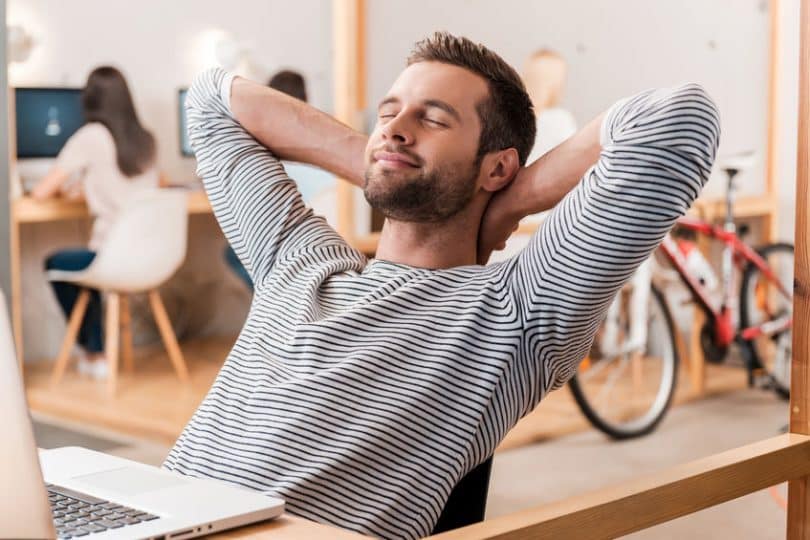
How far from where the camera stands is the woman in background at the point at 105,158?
3.91 m

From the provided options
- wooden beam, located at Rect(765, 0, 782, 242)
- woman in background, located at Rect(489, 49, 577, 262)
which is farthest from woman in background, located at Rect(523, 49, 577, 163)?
wooden beam, located at Rect(765, 0, 782, 242)

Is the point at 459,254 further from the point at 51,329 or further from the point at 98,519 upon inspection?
the point at 51,329

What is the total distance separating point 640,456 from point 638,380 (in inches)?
21.7

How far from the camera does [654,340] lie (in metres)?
4.01

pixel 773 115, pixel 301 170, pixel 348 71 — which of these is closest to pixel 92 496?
pixel 301 170

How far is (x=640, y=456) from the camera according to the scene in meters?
3.55

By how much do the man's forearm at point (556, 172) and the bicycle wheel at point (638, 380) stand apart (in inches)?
94.9

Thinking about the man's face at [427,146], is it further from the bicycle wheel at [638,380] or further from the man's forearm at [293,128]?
the bicycle wheel at [638,380]

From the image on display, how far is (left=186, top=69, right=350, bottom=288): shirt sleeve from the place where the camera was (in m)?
1.46

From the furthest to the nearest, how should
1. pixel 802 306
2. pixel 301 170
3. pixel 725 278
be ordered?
pixel 725 278
pixel 301 170
pixel 802 306

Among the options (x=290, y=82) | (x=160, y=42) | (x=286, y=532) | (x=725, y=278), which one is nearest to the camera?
(x=286, y=532)

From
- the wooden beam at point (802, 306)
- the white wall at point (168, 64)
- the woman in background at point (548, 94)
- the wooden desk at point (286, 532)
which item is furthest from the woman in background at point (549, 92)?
the wooden desk at point (286, 532)

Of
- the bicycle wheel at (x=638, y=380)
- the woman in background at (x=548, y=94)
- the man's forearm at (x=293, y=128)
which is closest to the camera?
the man's forearm at (x=293, y=128)

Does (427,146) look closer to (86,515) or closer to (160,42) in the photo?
(86,515)
